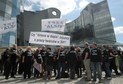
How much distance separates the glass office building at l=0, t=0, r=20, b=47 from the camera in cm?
3806

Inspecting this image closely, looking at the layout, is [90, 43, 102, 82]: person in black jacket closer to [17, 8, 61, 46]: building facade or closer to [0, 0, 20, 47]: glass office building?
[0, 0, 20, 47]: glass office building

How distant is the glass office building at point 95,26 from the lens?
8400 cm

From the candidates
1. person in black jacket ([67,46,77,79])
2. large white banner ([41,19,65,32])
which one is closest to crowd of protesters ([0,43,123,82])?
person in black jacket ([67,46,77,79])

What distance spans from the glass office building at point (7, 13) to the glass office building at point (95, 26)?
40145 millimetres

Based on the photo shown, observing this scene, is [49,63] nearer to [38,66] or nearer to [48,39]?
[38,66]

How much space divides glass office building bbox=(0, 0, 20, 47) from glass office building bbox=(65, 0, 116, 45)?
1581 inches

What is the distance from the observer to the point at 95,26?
8662 cm

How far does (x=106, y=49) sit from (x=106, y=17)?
72.7 m

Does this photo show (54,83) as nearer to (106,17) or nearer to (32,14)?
(32,14)

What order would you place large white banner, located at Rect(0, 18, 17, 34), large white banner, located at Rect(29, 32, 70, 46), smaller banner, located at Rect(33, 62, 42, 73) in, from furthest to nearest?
large white banner, located at Rect(0, 18, 17, 34), large white banner, located at Rect(29, 32, 70, 46), smaller banner, located at Rect(33, 62, 42, 73)

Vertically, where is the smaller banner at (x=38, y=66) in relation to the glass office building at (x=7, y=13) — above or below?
below

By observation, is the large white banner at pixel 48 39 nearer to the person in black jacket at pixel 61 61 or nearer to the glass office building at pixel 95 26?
the person in black jacket at pixel 61 61

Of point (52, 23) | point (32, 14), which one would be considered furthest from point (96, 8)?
point (52, 23)

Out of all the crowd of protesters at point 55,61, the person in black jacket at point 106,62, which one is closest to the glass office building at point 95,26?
the crowd of protesters at point 55,61
